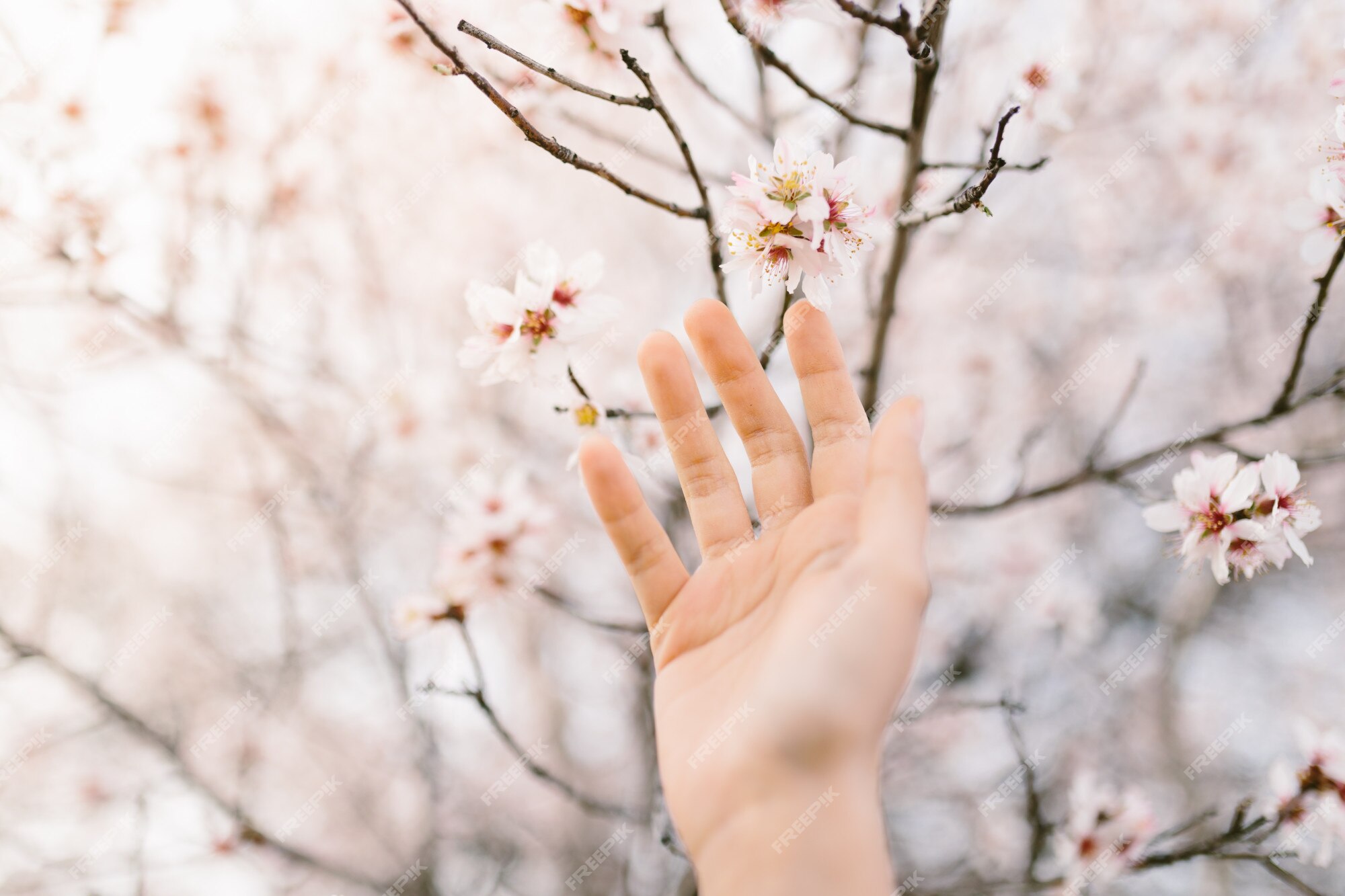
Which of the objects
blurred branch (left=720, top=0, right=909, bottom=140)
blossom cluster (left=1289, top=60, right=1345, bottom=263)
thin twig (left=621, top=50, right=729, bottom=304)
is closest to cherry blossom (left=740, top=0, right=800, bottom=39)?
blurred branch (left=720, top=0, right=909, bottom=140)

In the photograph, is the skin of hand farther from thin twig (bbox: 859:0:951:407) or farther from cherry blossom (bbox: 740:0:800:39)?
cherry blossom (bbox: 740:0:800:39)

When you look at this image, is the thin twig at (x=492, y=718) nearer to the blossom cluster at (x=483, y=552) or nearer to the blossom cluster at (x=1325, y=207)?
the blossom cluster at (x=483, y=552)

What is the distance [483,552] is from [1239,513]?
1773mm

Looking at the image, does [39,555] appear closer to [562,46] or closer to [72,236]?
[72,236]

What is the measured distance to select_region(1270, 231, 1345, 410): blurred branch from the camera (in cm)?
125

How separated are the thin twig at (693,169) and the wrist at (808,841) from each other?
34.2 inches

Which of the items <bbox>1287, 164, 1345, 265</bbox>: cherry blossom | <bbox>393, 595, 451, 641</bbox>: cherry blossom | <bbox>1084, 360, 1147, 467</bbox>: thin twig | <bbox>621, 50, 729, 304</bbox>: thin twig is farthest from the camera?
<bbox>393, 595, 451, 641</bbox>: cherry blossom

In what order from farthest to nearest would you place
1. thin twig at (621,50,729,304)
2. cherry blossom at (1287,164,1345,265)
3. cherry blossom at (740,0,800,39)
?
cherry blossom at (1287,164,1345,265) < cherry blossom at (740,0,800,39) < thin twig at (621,50,729,304)

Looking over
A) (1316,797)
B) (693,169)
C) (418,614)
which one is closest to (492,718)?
(418,614)

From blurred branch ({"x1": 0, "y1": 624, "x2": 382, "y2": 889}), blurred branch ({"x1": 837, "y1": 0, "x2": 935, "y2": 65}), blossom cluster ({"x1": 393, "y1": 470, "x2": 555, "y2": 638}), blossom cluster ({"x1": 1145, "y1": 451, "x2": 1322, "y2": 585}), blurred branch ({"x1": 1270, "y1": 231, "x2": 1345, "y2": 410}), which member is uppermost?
blurred branch ({"x1": 837, "y1": 0, "x2": 935, "y2": 65})

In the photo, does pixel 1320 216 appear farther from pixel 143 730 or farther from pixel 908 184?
pixel 143 730

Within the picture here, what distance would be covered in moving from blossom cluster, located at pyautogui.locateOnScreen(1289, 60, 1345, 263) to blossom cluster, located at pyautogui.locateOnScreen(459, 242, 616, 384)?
4.72ft

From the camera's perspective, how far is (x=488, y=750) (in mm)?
3791

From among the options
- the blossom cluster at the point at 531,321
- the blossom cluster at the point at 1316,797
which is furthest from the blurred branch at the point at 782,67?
the blossom cluster at the point at 1316,797
